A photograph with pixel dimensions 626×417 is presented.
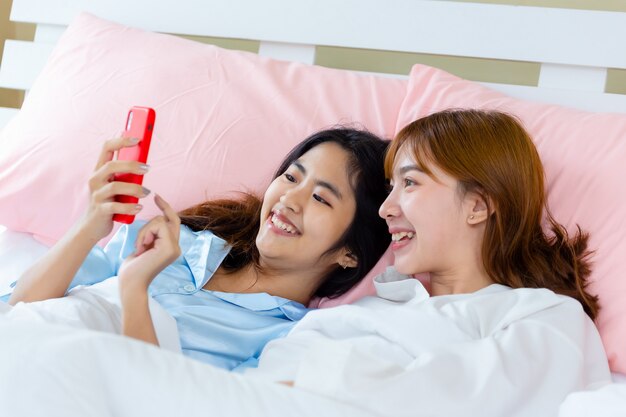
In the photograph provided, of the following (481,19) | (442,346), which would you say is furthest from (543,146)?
(442,346)

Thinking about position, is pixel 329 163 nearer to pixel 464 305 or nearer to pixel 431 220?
pixel 431 220

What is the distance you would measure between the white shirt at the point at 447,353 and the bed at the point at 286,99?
22 centimetres

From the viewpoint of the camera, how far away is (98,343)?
3.15ft

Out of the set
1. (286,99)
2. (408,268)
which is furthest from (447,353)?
(286,99)

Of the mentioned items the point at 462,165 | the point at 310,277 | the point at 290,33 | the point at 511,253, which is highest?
the point at 290,33

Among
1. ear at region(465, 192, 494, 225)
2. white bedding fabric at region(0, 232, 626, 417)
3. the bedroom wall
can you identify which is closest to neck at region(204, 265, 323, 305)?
ear at region(465, 192, 494, 225)

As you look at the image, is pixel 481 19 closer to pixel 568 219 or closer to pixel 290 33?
pixel 290 33

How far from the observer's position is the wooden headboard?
1800 mm

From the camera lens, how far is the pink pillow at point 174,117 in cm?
166

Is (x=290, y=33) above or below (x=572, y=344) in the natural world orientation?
above

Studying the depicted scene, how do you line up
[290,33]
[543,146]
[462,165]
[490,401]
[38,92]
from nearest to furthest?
[490,401] → [462,165] → [543,146] → [38,92] → [290,33]

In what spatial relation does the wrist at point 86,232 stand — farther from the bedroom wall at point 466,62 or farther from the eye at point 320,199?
the bedroom wall at point 466,62

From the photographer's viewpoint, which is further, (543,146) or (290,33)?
(290,33)

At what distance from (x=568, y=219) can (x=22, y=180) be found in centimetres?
100
